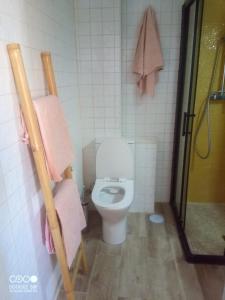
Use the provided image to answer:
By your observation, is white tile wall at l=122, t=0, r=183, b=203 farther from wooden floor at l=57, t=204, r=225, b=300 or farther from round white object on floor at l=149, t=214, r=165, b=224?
wooden floor at l=57, t=204, r=225, b=300

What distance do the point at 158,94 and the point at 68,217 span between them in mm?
1549

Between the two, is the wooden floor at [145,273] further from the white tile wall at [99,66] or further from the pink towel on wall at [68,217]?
the white tile wall at [99,66]

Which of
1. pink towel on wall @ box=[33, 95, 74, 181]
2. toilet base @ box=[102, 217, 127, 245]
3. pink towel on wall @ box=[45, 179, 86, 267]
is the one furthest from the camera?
toilet base @ box=[102, 217, 127, 245]

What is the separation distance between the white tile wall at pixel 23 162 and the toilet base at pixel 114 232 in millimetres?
549

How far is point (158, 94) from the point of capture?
2316 millimetres

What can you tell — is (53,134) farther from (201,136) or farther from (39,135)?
(201,136)

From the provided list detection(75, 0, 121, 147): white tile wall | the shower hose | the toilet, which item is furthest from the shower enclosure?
detection(75, 0, 121, 147): white tile wall

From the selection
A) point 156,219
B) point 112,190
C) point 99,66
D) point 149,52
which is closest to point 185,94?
point 149,52

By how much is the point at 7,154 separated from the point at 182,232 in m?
1.71

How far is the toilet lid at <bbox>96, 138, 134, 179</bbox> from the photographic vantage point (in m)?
2.17

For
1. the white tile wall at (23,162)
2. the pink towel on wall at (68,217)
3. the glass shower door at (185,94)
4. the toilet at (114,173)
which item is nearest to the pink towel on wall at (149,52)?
the glass shower door at (185,94)

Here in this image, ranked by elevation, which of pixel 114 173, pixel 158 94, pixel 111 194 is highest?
pixel 158 94

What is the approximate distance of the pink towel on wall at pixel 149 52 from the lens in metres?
2.04

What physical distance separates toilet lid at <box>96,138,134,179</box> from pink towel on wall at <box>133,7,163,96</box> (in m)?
0.60
